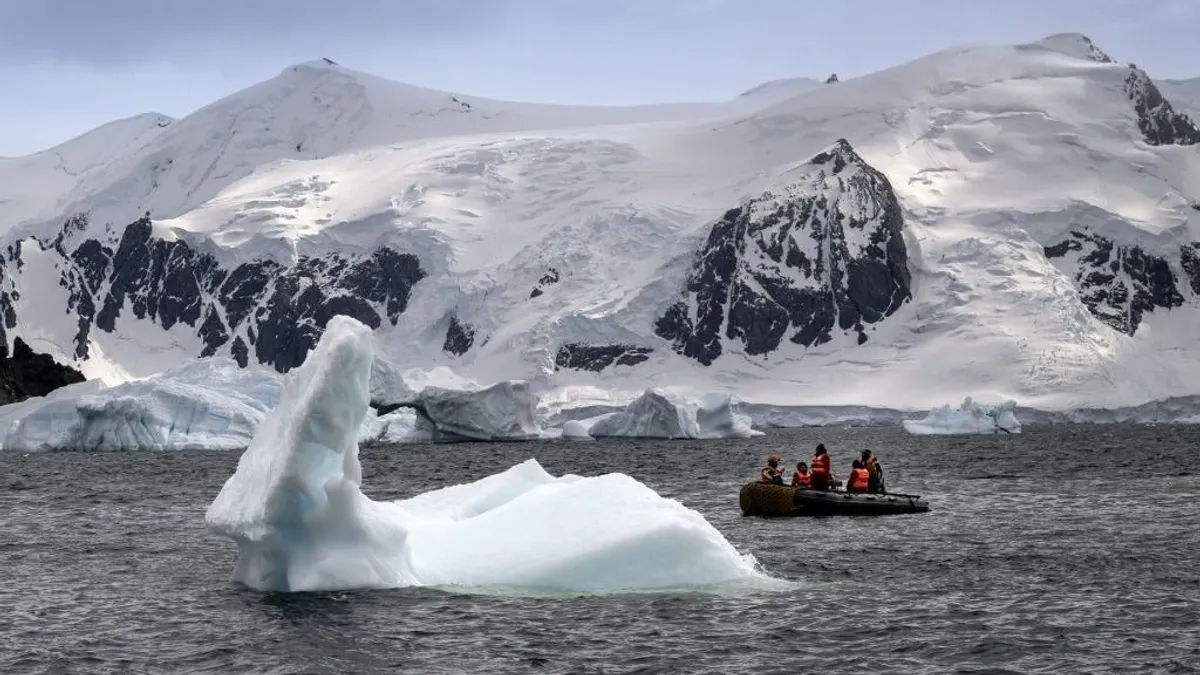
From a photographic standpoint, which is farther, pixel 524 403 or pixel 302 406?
pixel 524 403

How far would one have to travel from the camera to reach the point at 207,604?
Result: 3388 cm

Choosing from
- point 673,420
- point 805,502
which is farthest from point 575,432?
point 805,502

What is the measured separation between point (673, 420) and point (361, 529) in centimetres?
10837

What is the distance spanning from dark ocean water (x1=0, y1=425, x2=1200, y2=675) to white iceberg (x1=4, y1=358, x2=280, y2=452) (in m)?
57.4

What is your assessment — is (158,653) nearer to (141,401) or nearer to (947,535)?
(947,535)

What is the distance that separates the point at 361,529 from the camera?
3388 centimetres

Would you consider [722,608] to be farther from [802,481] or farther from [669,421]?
[669,421]

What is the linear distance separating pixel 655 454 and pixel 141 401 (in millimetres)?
37245

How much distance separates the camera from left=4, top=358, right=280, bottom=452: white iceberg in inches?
4611

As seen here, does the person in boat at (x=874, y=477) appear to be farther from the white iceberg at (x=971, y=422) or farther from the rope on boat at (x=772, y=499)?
the white iceberg at (x=971, y=422)

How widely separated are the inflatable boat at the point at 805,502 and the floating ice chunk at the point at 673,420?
85.3 m

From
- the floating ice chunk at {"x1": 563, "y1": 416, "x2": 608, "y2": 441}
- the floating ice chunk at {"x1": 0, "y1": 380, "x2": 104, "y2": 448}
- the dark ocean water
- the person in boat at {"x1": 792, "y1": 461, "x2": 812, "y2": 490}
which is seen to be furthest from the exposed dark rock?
the person in boat at {"x1": 792, "y1": 461, "x2": 812, "y2": 490}

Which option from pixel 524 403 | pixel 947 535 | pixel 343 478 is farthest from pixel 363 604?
pixel 524 403

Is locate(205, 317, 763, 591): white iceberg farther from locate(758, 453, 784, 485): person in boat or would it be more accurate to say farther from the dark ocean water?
locate(758, 453, 784, 485): person in boat
